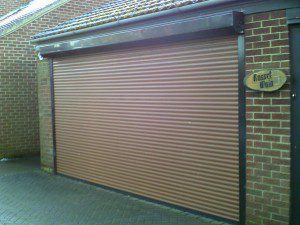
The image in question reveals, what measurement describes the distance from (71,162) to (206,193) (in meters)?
3.82

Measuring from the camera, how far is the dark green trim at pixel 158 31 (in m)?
5.20

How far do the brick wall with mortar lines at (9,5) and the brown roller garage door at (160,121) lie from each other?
9504 mm

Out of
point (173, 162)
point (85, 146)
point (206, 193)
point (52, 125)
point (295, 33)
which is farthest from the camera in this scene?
point (52, 125)

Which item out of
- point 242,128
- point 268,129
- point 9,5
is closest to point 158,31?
point 242,128

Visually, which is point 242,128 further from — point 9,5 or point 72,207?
point 9,5

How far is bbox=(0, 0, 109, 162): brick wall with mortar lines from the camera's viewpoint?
1127 centimetres

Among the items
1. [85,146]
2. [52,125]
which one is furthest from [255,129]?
[52,125]

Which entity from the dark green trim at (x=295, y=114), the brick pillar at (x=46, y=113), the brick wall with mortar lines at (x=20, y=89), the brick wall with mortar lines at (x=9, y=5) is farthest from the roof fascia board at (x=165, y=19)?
the brick wall with mortar lines at (x=9, y=5)

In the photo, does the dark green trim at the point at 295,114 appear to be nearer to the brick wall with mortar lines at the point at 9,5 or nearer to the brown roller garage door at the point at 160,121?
the brown roller garage door at the point at 160,121

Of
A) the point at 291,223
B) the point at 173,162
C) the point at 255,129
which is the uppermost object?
the point at 255,129

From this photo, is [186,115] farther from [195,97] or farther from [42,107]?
[42,107]

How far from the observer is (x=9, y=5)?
1686 cm

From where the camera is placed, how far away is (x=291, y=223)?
16.1 ft

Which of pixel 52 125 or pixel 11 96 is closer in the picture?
pixel 52 125
